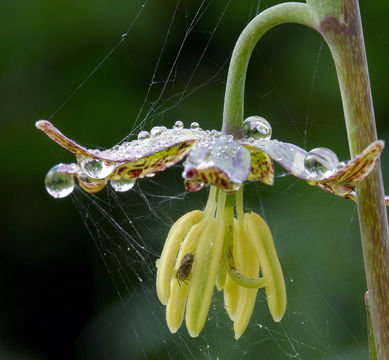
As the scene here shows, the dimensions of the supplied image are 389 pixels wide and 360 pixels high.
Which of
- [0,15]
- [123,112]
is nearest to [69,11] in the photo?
[0,15]

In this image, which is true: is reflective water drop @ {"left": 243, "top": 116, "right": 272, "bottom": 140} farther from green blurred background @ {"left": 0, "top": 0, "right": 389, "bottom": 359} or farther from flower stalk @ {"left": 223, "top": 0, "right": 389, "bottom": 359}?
green blurred background @ {"left": 0, "top": 0, "right": 389, "bottom": 359}

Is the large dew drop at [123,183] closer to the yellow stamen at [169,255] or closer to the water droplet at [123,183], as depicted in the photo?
the water droplet at [123,183]

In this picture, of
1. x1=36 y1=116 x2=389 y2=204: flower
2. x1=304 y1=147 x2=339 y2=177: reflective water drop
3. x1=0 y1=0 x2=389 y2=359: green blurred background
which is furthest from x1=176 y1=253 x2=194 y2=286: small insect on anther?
x1=0 y1=0 x2=389 y2=359: green blurred background

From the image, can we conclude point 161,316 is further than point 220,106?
No

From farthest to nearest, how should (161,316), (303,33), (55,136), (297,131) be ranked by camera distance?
(303,33)
(297,131)
(161,316)
(55,136)

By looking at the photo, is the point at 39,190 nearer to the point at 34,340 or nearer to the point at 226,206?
the point at 34,340

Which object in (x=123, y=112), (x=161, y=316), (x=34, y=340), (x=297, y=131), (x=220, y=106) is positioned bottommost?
(x=161, y=316)
